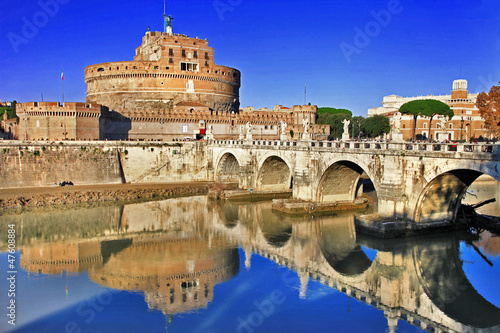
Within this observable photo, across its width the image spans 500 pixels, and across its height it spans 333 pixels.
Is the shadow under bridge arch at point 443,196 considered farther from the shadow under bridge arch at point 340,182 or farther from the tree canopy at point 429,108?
the tree canopy at point 429,108

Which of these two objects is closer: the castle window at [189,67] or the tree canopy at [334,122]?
the castle window at [189,67]

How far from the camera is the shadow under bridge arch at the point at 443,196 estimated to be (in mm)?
20569

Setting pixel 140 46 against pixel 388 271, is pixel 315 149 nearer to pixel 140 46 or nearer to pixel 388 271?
pixel 388 271

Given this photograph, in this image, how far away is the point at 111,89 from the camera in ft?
189

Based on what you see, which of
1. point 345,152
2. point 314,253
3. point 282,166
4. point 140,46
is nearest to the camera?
point 314,253

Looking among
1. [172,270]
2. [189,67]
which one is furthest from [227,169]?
[172,270]

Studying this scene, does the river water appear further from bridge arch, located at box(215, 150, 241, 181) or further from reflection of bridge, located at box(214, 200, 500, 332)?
bridge arch, located at box(215, 150, 241, 181)

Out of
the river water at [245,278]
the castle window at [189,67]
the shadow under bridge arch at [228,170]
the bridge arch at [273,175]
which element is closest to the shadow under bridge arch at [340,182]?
the river water at [245,278]

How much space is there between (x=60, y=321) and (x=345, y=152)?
17495 millimetres

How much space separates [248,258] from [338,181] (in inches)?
417

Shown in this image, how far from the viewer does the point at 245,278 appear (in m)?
18.2

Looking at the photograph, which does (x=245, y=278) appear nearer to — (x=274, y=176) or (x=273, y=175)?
(x=273, y=175)

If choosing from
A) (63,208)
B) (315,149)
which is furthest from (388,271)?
(63,208)

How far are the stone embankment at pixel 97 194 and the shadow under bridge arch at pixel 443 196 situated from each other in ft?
64.5
